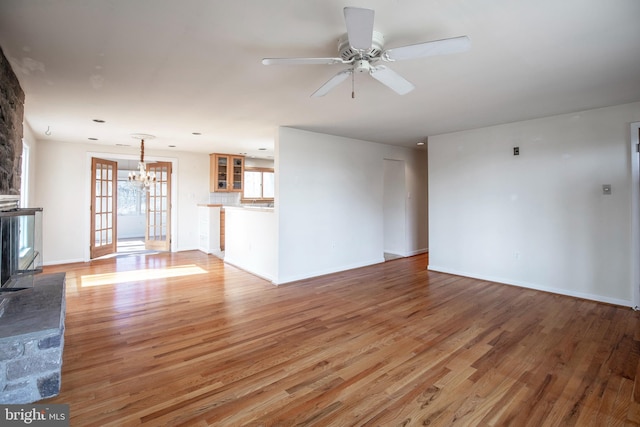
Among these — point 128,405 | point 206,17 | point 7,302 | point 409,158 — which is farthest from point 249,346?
point 409,158

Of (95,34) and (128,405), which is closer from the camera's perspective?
→ (128,405)

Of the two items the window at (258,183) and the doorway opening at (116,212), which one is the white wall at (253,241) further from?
the window at (258,183)

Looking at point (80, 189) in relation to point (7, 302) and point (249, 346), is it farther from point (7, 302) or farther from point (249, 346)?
point (249, 346)

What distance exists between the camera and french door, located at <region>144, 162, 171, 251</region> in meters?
7.07

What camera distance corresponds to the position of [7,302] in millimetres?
2197

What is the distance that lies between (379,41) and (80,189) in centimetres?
653

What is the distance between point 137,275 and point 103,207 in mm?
2516

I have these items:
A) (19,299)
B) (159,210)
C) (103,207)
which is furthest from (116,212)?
(19,299)

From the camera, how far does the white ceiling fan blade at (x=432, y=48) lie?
5.33 feet

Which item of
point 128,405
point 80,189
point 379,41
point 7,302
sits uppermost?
point 379,41

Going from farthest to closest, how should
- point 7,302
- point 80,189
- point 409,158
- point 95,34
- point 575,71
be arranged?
point 409,158
point 80,189
point 575,71
point 7,302
point 95,34

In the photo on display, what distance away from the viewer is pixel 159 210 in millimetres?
7262

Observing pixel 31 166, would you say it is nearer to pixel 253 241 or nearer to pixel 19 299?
pixel 253 241

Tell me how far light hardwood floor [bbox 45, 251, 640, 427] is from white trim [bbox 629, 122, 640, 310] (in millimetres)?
338
